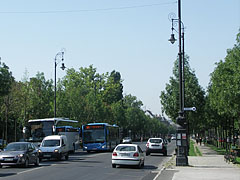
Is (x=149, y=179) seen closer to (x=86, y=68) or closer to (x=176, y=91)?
(x=176, y=91)

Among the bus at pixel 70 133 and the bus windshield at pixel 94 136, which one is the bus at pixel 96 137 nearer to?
the bus windshield at pixel 94 136

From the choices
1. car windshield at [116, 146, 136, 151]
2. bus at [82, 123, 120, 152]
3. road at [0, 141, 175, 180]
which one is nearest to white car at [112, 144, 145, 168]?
car windshield at [116, 146, 136, 151]

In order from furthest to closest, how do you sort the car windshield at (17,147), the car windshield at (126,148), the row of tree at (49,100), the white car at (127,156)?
the row of tree at (49,100)
the car windshield at (17,147)
the car windshield at (126,148)
the white car at (127,156)

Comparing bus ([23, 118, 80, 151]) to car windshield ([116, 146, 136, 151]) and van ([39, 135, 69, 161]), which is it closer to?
van ([39, 135, 69, 161])

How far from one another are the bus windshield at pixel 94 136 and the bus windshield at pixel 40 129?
570cm

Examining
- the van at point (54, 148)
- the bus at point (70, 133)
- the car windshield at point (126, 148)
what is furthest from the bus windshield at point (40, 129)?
the car windshield at point (126, 148)

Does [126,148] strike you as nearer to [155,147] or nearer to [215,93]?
[155,147]

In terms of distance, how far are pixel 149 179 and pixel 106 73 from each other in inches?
2920

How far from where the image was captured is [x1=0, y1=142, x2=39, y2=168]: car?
23380 mm

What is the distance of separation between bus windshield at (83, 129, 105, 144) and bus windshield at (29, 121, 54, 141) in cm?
570

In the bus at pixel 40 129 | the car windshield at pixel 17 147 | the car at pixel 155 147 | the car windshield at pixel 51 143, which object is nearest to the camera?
the car windshield at pixel 17 147

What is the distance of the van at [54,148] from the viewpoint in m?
30.4

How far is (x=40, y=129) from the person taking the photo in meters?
39.8

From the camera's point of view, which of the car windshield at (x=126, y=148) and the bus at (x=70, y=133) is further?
the bus at (x=70, y=133)
